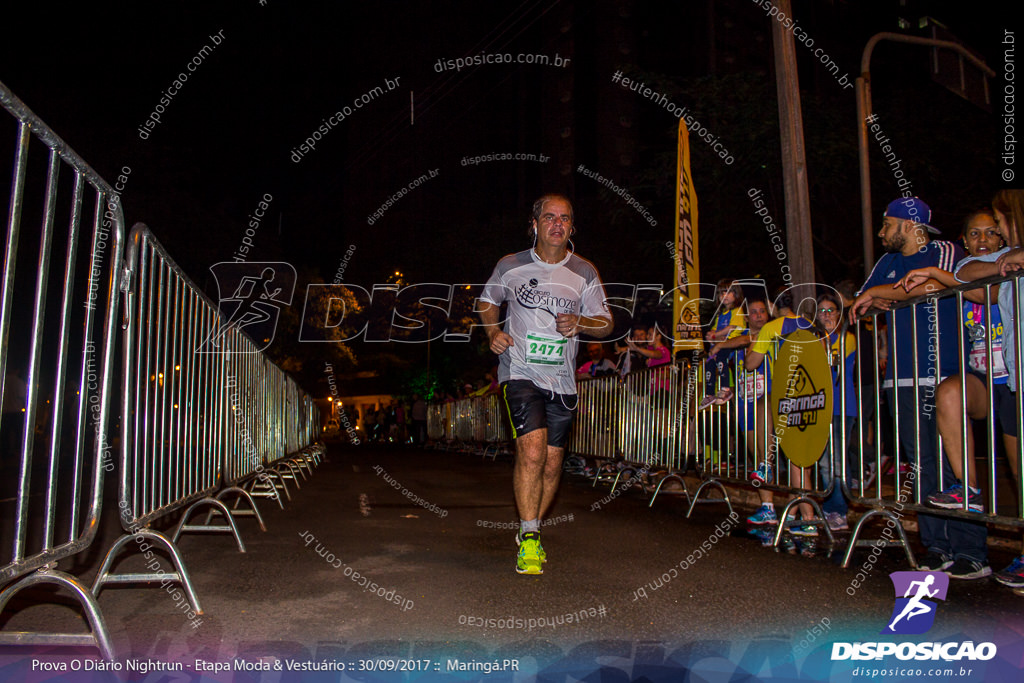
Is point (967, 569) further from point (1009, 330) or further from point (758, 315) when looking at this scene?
point (758, 315)

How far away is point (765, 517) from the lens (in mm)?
6258

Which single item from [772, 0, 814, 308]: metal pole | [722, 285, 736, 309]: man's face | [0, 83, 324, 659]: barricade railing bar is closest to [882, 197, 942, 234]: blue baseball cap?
[722, 285, 736, 309]: man's face

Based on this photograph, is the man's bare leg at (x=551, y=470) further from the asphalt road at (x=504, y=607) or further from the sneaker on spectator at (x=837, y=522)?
the sneaker on spectator at (x=837, y=522)

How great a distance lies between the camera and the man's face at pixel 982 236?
4785mm

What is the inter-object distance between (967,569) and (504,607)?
8.56 ft

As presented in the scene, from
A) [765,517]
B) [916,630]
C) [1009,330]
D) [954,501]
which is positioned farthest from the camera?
[765,517]

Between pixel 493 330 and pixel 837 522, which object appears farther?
pixel 837 522

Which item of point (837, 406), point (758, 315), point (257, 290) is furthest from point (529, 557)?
point (257, 290)

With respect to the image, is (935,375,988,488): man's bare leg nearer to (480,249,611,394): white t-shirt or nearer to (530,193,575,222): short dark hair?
(480,249,611,394): white t-shirt

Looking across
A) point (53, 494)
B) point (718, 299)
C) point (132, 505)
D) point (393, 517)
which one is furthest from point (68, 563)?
point (718, 299)

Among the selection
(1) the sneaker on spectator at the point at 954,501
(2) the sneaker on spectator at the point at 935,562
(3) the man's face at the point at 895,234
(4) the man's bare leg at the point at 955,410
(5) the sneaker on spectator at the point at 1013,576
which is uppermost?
(3) the man's face at the point at 895,234

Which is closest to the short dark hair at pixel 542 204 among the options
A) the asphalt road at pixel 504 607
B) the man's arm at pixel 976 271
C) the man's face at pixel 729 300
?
the asphalt road at pixel 504 607

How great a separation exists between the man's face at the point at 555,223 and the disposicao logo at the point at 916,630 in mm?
2658

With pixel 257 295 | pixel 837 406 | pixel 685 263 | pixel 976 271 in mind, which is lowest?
pixel 837 406
